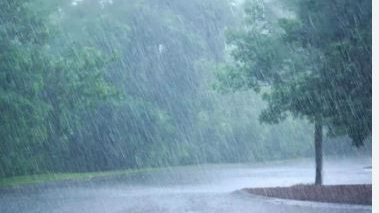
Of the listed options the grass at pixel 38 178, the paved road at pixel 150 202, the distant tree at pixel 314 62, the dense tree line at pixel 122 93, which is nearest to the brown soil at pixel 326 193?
the paved road at pixel 150 202

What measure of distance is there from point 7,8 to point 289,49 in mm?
10123

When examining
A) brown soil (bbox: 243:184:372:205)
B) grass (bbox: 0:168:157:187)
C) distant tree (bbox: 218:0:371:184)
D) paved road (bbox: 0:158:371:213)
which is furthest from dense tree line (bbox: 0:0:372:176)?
brown soil (bbox: 243:184:372:205)

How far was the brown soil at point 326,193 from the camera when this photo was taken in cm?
1181

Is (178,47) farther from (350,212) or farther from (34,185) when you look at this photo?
(350,212)

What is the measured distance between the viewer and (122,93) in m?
25.8

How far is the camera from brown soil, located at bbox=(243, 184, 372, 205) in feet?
38.7

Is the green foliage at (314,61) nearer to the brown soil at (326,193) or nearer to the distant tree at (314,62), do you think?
the distant tree at (314,62)

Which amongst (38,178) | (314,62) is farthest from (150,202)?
(38,178)

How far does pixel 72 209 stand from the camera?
1207 centimetres

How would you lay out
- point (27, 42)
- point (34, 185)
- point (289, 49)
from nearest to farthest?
point (289, 49), point (34, 185), point (27, 42)

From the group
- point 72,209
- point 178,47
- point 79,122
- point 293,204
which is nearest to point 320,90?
point 293,204

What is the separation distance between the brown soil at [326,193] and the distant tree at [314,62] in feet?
3.82

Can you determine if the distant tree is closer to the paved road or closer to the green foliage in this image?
the green foliage

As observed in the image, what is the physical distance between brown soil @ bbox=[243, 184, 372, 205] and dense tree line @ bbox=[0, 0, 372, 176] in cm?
637
